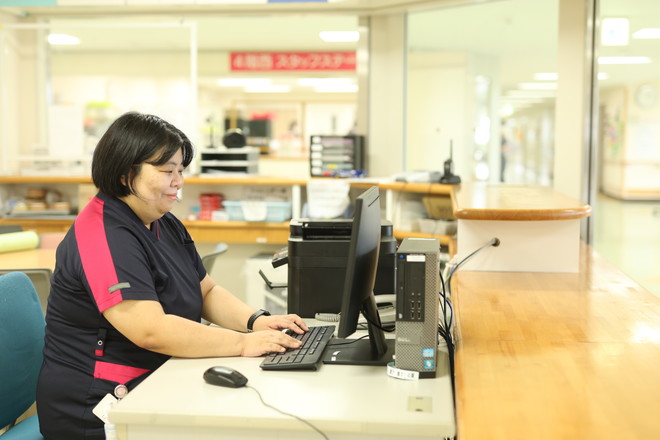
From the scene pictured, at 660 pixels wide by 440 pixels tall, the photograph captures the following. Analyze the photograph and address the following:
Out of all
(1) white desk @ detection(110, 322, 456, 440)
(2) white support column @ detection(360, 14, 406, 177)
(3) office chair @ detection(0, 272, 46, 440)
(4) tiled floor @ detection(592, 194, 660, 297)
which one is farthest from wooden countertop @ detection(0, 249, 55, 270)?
(4) tiled floor @ detection(592, 194, 660, 297)

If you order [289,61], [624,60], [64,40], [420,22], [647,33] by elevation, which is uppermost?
[64,40]

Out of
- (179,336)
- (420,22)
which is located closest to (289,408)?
(179,336)

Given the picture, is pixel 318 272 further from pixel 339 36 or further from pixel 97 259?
pixel 339 36

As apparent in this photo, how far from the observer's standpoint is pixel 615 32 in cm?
505

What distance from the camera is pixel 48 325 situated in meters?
2.07

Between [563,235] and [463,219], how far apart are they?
45cm

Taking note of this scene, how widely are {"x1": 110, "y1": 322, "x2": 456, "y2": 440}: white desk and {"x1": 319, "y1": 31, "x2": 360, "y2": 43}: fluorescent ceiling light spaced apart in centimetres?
729

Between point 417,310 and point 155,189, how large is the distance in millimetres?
814

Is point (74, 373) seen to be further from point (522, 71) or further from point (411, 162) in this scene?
point (522, 71)

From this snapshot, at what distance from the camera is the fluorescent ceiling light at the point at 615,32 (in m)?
4.98

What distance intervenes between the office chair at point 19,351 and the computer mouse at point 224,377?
0.72 m

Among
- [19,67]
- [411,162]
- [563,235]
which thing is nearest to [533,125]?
[411,162]

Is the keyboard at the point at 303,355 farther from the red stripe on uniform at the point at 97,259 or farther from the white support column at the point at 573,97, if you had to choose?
the white support column at the point at 573,97

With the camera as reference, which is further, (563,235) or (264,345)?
(563,235)
